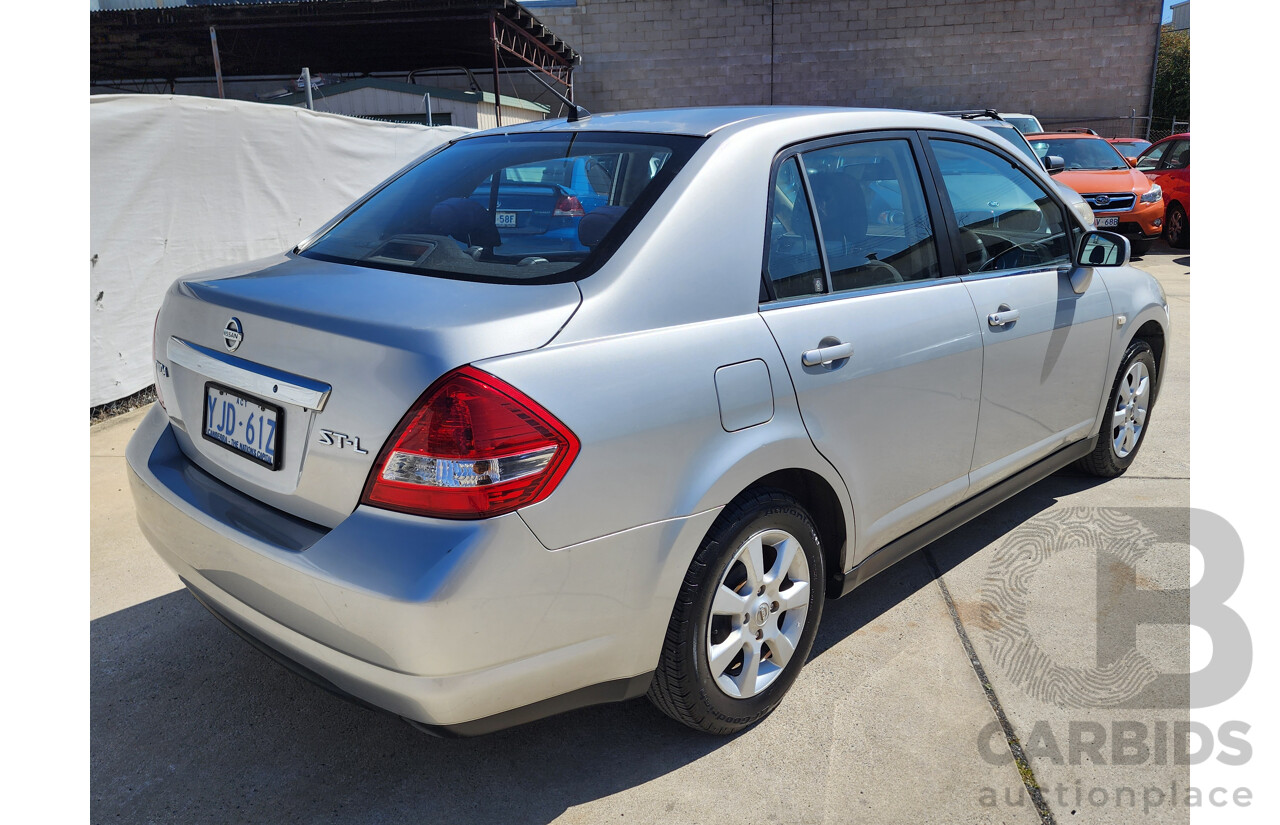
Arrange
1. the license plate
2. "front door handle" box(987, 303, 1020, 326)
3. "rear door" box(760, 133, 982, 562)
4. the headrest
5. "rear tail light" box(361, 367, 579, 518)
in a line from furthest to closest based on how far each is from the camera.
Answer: "front door handle" box(987, 303, 1020, 326) < the headrest < "rear door" box(760, 133, 982, 562) < the license plate < "rear tail light" box(361, 367, 579, 518)

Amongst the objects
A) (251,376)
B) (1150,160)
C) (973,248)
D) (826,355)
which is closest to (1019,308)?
(973,248)

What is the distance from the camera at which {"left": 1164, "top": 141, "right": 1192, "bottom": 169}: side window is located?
13.8 m

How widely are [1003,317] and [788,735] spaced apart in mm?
1610

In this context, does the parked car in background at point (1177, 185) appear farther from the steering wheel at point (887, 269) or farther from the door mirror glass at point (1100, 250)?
the steering wheel at point (887, 269)

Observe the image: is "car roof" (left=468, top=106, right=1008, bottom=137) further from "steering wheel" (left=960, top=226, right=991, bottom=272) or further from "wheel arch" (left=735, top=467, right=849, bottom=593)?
"wheel arch" (left=735, top=467, right=849, bottom=593)

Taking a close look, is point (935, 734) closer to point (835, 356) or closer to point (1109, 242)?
point (835, 356)

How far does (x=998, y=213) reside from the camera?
338 cm

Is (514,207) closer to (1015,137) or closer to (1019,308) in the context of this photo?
(1019,308)

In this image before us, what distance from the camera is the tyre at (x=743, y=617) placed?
2234mm

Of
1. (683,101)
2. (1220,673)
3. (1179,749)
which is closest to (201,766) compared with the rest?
(1179,749)

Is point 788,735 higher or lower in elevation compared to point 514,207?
lower

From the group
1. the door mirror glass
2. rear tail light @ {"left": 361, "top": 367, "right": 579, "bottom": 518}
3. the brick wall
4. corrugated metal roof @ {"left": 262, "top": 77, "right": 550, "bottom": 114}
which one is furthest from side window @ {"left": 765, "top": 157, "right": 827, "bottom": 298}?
the brick wall

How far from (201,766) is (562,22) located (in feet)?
92.0

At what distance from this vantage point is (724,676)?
244 cm
